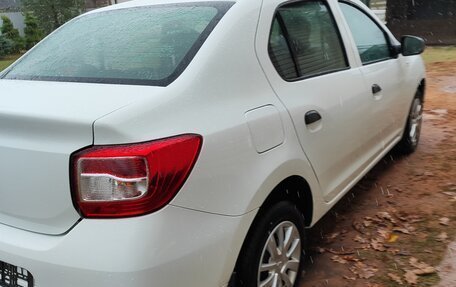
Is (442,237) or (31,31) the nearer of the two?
(442,237)

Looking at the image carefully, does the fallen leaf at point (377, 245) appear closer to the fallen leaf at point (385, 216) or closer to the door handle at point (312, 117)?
the fallen leaf at point (385, 216)

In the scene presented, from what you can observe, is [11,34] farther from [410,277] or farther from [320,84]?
[410,277]

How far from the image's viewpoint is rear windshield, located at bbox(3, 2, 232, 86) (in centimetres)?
212

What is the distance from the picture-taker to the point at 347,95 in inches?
117

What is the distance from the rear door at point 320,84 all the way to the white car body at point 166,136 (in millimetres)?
29

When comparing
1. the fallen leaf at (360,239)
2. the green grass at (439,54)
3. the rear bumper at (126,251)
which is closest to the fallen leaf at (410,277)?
the fallen leaf at (360,239)

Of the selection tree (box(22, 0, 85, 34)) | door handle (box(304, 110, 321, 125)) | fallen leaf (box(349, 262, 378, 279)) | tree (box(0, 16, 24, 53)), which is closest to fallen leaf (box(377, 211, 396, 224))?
fallen leaf (box(349, 262, 378, 279))

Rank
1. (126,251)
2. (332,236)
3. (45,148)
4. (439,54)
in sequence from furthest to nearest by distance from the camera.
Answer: (439,54) < (332,236) < (45,148) < (126,251)

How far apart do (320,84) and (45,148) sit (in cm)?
160

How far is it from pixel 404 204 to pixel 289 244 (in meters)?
1.68

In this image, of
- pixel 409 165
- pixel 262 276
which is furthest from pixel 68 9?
pixel 262 276

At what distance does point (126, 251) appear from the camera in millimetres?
1609

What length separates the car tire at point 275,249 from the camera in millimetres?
2143

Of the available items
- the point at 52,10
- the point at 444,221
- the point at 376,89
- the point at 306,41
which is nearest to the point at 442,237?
the point at 444,221
